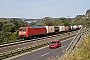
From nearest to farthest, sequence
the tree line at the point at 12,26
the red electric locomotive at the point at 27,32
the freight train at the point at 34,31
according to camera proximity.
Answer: the red electric locomotive at the point at 27,32 < the freight train at the point at 34,31 < the tree line at the point at 12,26

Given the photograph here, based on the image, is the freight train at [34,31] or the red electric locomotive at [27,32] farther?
the freight train at [34,31]

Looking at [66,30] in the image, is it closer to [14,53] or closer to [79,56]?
[14,53]

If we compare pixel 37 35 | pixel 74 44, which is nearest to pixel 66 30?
pixel 37 35

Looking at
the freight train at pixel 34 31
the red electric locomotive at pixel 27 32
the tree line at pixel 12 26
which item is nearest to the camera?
the red electric locomotive at pixel 27 32

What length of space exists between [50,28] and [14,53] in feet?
110

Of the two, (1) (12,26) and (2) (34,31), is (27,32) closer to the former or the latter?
(2) (34,31)

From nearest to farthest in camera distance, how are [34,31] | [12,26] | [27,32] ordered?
[27,32] → [34,31] → [12,26]

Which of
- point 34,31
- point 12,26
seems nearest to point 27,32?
point 34,31

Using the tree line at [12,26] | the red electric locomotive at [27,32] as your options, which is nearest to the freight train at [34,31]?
the red electric locomotive at [27,32]

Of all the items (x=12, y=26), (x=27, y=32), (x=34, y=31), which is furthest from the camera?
(x=12, y=26)

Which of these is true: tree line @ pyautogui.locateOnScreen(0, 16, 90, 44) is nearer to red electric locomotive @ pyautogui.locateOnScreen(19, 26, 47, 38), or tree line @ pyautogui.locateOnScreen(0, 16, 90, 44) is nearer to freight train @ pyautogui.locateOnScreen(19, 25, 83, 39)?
red electric locomotive @ pyautogui.locateOnScreen(19, 26, 47, 38)

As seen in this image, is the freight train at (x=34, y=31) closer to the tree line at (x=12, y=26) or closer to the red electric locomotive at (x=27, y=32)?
the red electric locomotive at (x=27, y=32)

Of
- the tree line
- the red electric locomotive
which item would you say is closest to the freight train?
the red electric locomotive

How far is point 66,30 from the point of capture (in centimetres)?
7731
